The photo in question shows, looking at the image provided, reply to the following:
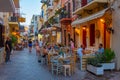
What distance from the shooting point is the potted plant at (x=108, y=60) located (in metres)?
15.3

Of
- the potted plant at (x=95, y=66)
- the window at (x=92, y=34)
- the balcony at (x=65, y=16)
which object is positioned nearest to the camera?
the potted plant at (x=95, y=66)

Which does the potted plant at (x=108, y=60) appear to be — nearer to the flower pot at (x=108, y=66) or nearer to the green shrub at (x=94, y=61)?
the flower pot at (x=108, y=66)

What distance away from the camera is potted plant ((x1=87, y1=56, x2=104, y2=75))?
14.0 metres

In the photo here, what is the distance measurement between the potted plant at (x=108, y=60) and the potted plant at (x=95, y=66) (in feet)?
1.51

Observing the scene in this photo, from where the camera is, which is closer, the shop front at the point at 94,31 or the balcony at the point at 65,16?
the shop front at the point at 94,31

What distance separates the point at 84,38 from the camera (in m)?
25.0

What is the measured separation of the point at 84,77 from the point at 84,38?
11567 millimetres

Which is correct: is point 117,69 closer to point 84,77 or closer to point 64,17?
point 84,77

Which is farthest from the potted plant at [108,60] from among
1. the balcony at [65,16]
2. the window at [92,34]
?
the balcony at [65,16]

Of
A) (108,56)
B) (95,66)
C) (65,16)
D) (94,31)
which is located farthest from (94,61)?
(65,16)

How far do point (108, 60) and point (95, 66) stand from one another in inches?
57.9

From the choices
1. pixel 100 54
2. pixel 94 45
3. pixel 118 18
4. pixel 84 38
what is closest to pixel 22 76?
pixel 100 54

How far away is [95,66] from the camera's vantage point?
1427 centimetres

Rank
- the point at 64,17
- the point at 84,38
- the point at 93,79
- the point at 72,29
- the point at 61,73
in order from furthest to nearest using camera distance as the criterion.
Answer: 1. the point at 64,17
2. the point at 72,29
3. the point at 84,38
4. the point at 61,73
5. the point at 93,79
